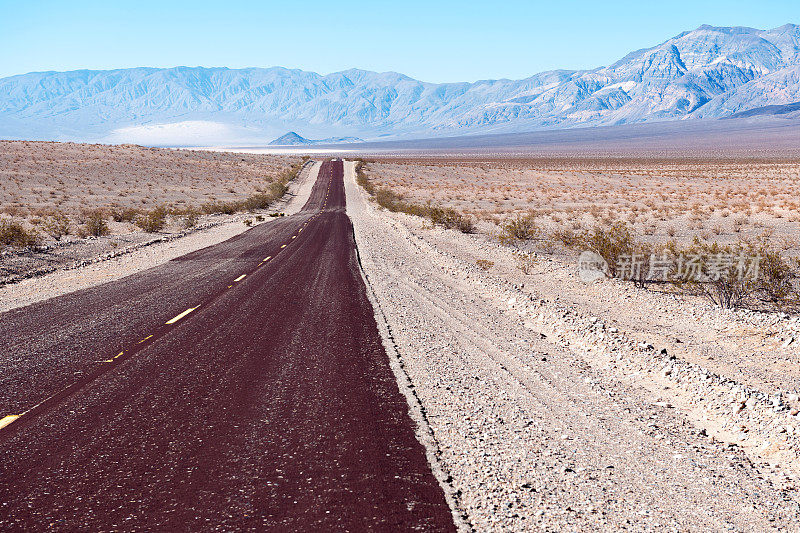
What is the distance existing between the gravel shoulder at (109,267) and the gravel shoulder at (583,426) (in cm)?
845

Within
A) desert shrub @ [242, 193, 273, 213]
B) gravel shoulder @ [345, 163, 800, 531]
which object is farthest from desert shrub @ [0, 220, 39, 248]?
desert shrub @ [242, 193, 273, 213]

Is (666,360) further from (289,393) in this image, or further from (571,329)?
(289,393)

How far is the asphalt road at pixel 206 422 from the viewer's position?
4324 mm

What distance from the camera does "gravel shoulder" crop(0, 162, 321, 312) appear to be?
13.9m

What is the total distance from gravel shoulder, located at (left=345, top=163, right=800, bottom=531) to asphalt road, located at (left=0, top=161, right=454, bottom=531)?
0.52 m

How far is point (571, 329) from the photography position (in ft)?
32.3

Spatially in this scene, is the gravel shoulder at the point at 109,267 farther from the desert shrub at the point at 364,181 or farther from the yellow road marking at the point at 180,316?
the desert shrub at the point at 364,181

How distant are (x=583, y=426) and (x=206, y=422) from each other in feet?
12.3

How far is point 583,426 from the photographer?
5.93 meters

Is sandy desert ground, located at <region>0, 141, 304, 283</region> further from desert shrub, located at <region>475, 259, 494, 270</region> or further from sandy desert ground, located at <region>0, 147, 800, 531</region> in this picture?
desert shrub, located at <region>475, 259, 494, 270</region>

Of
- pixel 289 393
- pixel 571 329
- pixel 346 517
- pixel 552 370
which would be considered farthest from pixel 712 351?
pixel 346 517

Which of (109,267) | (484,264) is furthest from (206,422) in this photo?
(109,267)

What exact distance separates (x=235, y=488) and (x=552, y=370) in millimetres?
4647

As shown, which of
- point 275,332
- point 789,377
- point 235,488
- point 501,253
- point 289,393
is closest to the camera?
point 235,488
